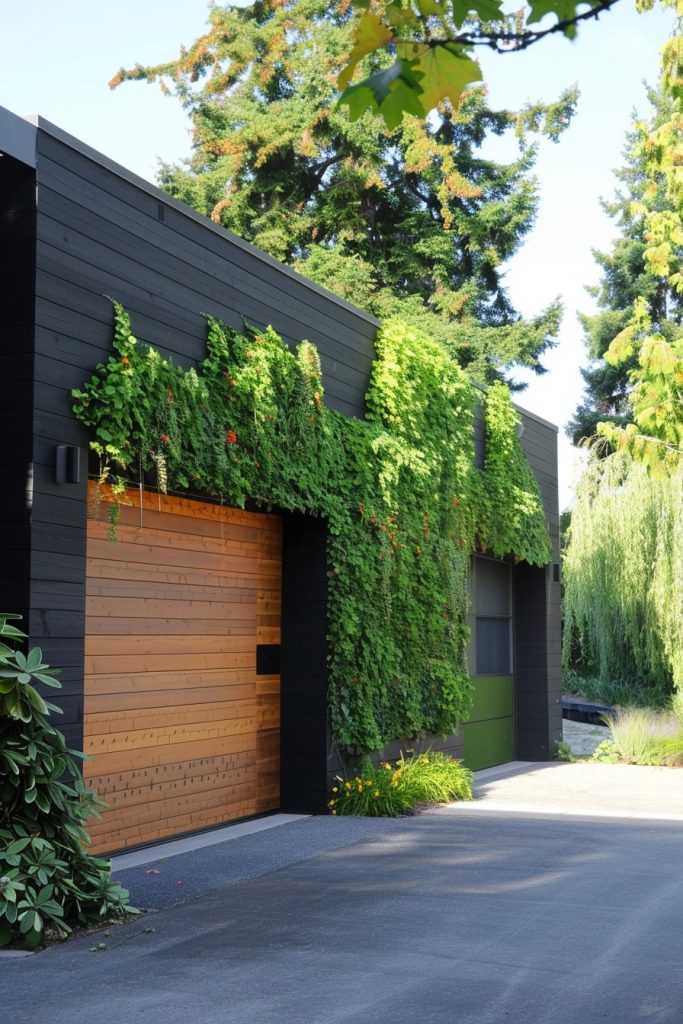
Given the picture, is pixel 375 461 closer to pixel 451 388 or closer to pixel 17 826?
pixel 451 388

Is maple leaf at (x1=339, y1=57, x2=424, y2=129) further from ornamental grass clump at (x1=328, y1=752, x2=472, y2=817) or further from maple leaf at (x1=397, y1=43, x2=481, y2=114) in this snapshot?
ornamental grass clump at (x1=328, y1=752, x2=472, y2=817)

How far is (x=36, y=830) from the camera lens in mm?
5574

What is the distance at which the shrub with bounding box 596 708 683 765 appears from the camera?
14.0 m

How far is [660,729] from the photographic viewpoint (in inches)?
575

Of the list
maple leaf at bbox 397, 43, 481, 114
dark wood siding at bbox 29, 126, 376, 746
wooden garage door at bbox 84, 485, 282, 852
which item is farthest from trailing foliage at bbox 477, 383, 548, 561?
maple leaf at bbox 397, 43, 481, 114

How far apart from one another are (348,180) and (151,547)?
19.6 metres

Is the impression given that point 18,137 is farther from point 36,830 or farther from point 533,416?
point 533,416

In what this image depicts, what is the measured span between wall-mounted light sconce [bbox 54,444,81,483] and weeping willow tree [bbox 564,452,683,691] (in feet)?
39.0

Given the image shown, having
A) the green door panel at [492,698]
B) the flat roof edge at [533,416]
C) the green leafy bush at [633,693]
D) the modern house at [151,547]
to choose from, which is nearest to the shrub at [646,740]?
the green door panel at [492,698]

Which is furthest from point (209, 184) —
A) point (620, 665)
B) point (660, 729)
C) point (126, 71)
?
point (660, 729)

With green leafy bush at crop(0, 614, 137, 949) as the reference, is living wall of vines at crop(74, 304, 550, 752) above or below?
above

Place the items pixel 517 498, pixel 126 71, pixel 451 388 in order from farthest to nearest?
1. pixel 126 71
2. pixel 517 498
3. pixel 451 388

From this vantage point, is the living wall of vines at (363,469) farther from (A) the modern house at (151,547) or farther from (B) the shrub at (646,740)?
(B) the shrub at (646,740)

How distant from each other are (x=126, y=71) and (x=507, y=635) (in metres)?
17.4
